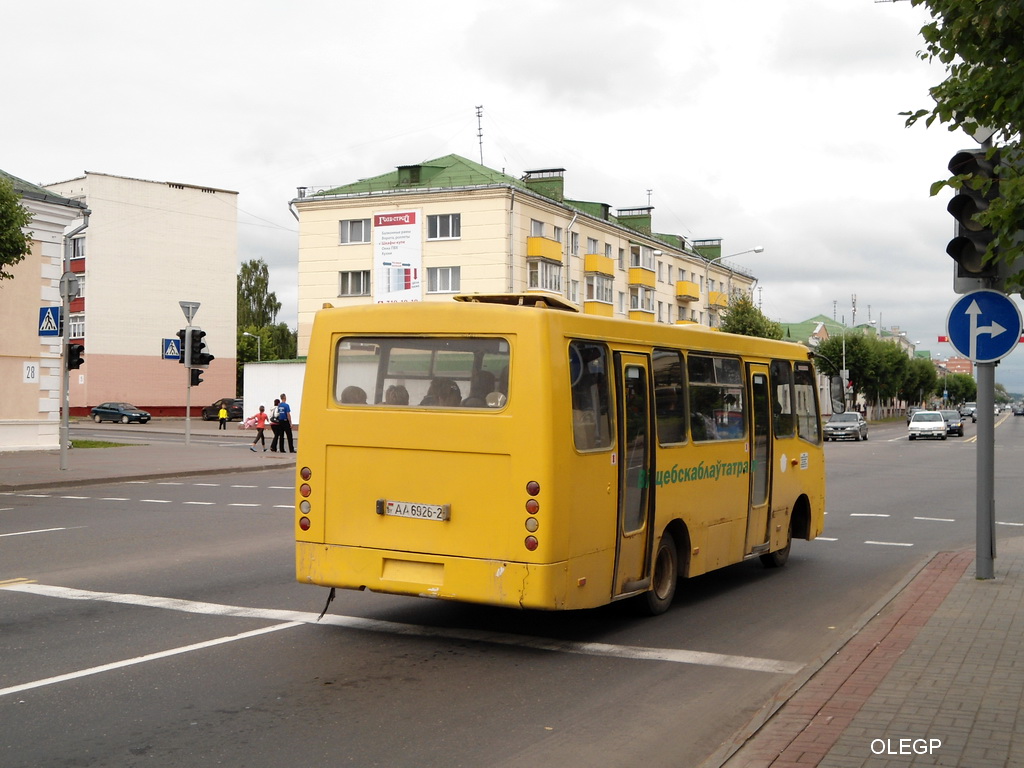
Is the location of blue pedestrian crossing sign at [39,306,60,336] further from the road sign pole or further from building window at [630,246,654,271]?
building window at [630,246,654,271]

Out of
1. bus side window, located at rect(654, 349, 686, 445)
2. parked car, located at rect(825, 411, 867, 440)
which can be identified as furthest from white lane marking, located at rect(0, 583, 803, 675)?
parked car, located at rect(825, 411, 867, 440)

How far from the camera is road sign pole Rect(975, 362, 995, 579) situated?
10.6 meters

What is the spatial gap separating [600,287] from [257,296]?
172ft

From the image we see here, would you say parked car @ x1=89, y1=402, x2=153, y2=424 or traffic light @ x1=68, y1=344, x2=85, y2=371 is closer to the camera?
traffic light @ x1=68, y1=344, x2=85, y2=371

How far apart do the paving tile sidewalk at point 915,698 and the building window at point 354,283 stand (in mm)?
53186

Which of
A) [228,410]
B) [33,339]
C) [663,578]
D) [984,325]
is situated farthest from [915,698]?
[228,410]

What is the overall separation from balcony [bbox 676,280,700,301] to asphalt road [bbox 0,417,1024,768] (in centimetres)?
6769

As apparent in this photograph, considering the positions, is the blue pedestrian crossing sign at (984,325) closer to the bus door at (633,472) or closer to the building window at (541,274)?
the bus door at (633,472)

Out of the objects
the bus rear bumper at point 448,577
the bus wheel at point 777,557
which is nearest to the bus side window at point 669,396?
the bus rear bumper at point 448,577

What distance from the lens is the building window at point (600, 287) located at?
66812 mm

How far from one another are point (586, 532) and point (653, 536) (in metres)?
1.20

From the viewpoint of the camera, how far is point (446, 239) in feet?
193

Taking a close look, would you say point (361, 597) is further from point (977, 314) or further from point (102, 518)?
point (102, 518)

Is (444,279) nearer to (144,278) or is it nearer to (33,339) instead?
(144,278)
